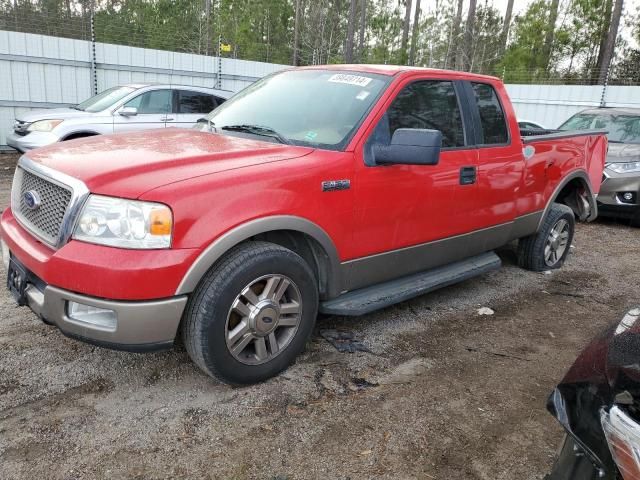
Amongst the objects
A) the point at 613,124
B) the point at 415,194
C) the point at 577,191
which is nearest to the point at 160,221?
the point at 415,194

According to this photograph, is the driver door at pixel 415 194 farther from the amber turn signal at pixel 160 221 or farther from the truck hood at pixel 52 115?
the truck hood at pixel 52 115

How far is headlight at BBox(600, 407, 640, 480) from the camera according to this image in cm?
137

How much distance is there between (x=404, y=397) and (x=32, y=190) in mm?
2386

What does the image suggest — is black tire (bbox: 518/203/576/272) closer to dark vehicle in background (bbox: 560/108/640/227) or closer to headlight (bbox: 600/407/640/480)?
dark vehicle in background (bbox: 560/108/640/227)

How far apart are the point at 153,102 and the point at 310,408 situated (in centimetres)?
829

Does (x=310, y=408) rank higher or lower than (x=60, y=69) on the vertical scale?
lower

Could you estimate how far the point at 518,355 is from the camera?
12.5 ft

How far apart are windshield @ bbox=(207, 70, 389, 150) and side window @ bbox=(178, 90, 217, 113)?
6455 mm

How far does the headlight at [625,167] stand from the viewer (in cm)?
779

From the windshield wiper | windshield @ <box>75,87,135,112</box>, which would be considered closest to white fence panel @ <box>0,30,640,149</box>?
windshield @ <box>75,87,135,112</box>

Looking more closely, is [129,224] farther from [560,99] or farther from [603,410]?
[560,99]

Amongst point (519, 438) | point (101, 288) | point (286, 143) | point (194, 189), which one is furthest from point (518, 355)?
point (101, 288)

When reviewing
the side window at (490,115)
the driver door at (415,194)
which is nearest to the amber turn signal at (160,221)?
the driver door at (415,194)

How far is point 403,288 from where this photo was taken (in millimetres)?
3838
